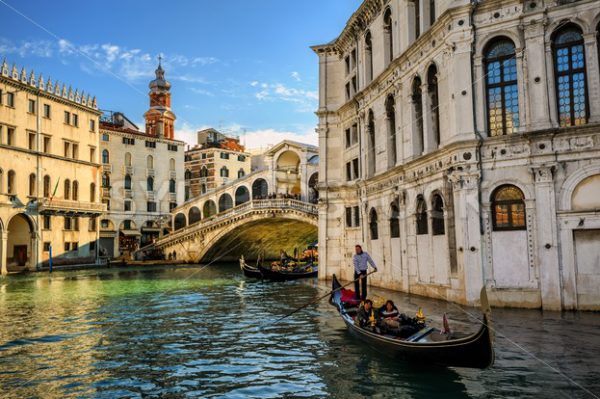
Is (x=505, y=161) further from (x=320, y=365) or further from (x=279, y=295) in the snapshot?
(x=279, y=295)

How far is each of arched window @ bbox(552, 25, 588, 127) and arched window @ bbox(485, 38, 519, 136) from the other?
34.6 inches

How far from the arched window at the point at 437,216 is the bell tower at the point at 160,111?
130 ft

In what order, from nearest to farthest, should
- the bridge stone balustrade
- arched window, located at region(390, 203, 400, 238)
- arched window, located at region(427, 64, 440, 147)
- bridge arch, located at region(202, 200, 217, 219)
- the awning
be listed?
1. arched window, located at region(427, 64, 440, 147)
2. arched window, located at region(390, 203, 400, 238)
3. the bridge stone balustrade
4. the awning
5. bridge arch, located at region(202, 200, 217, 219)

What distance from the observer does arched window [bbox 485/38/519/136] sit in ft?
39.4

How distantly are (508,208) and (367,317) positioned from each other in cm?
489

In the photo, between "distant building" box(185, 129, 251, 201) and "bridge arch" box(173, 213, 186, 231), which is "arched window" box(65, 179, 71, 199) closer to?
"bridge arch" box(173, 213, 186, 231)

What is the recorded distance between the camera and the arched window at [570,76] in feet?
37.0

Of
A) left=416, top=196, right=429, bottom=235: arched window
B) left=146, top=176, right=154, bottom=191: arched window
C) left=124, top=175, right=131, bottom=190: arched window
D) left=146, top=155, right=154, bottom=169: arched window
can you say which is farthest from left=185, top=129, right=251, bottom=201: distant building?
left=416, top=196, right=429, bottom=235: arched window

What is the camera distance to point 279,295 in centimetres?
1806

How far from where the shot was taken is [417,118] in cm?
1492

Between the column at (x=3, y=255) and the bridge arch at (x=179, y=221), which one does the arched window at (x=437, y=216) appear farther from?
the bridge arch at (x=179, y=221)

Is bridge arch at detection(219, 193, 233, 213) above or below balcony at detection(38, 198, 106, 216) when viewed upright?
above

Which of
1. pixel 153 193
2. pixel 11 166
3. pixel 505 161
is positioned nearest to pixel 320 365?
pixel 505 161

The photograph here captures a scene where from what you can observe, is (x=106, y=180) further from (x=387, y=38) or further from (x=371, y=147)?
(x=387, y=38)
